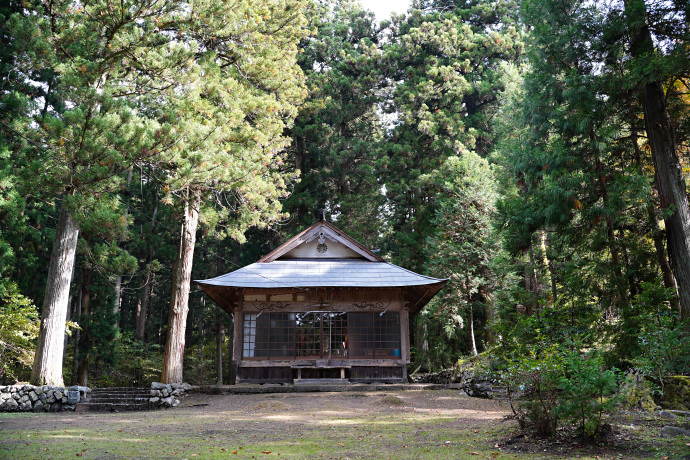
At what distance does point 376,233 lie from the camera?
26.5m

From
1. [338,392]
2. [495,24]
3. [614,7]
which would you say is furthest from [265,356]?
[495,24]

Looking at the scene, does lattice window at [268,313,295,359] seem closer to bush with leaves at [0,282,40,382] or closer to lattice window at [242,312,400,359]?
lattice window at [242,312,400,359]

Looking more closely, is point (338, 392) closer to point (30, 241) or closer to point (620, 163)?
point (620, 163)

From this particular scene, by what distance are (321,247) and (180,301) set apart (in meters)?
5.24

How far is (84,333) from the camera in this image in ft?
64.0

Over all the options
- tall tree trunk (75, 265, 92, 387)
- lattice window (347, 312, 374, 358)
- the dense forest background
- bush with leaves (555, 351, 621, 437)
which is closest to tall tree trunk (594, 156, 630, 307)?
the dense forest background

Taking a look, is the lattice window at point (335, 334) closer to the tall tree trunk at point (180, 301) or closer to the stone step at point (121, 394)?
the tall tree trunk at point (180, 301)

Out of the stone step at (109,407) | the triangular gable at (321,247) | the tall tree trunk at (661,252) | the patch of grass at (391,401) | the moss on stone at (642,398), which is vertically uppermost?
the triangular gable at (321,247)

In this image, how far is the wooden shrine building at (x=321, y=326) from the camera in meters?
15.3

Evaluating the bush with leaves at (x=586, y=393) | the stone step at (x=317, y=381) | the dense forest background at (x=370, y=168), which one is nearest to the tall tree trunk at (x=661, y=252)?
Result: the dense forest background at (x=370, y=168)

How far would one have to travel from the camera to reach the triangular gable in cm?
1697

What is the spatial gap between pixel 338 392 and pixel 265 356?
3126 millimetres

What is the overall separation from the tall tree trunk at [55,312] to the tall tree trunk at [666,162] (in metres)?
13.5

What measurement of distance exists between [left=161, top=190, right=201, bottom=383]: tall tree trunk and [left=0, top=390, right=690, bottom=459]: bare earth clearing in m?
2.60
